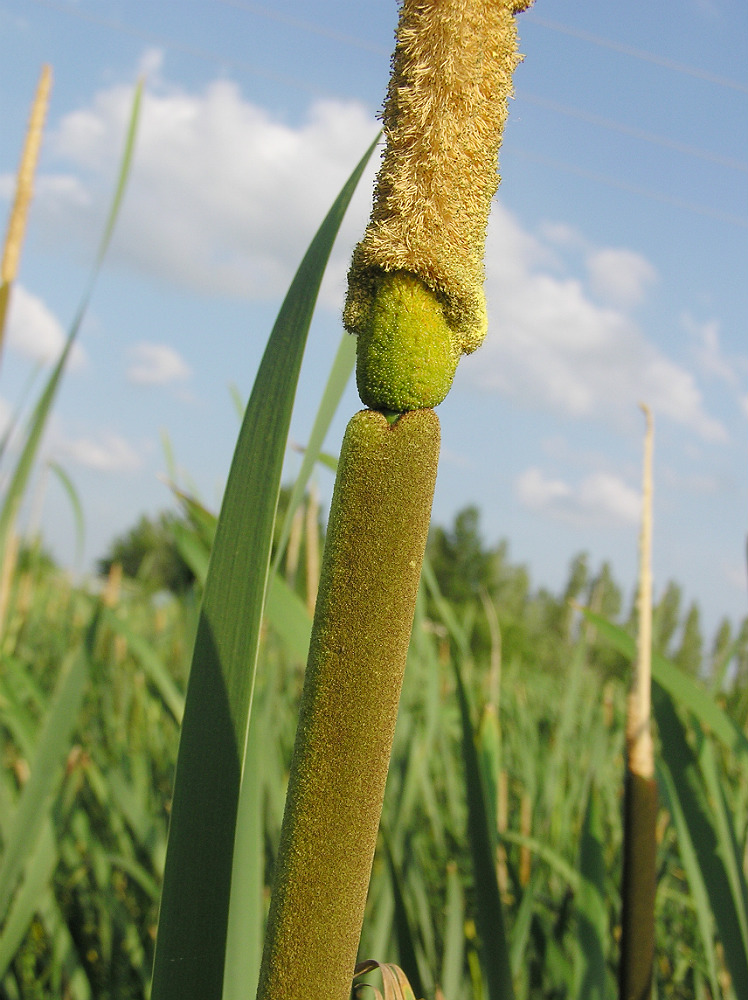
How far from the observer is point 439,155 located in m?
0.33

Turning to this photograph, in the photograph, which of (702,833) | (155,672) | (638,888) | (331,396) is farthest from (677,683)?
(155,672)

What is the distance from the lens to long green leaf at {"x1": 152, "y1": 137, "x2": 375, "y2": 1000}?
0.40 meters

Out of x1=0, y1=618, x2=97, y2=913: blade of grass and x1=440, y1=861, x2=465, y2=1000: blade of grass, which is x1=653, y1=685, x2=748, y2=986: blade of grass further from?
x1=0, y1=618, x2=97, y2=913: blade of grass

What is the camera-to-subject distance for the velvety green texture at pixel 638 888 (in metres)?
0.63

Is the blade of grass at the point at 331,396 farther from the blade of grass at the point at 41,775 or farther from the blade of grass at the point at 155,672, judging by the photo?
the blade of grass at the point at 155,672

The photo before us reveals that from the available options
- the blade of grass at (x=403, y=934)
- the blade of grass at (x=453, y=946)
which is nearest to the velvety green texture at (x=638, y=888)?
the blade of grass at (x=403, y=934)

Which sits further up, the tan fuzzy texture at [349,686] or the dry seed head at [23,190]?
the dry seed head at [23,190]

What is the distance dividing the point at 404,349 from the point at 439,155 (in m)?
0.08

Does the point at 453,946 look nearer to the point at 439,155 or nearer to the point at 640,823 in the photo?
the point at 640,823

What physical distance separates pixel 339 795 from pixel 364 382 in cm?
15

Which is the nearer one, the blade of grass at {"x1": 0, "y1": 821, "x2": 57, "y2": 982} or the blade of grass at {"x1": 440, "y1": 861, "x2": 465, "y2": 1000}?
the blade of grass at {"x1": 0, "y1": 821, "x2": 57, "y2": 982}

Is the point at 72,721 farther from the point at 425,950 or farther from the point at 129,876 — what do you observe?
the point at 129,876

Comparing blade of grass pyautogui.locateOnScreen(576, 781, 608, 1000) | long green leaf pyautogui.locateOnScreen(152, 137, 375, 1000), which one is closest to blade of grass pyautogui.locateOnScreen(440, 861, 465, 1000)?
blade of grass pyautogui.locateOnScreen(576, 781, 608, 1000)

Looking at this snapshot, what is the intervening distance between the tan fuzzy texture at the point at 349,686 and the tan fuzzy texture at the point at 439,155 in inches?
2.4
